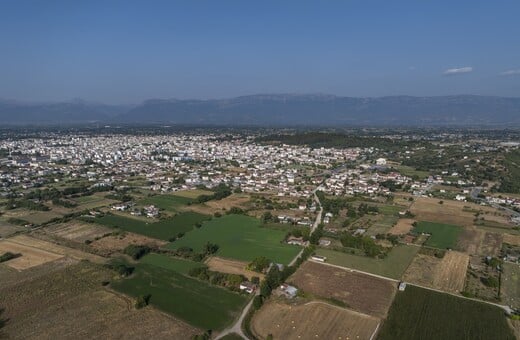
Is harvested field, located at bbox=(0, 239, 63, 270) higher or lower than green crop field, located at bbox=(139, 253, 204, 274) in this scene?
higher

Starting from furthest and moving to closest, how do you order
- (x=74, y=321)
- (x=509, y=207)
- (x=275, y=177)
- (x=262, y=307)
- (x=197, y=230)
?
(x=275, y=177) < (x=509, y=207) < (x=197, y=230) < (x=262, y=307) < (x=74, y=321)

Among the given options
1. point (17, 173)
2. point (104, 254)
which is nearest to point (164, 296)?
point (104, 254)

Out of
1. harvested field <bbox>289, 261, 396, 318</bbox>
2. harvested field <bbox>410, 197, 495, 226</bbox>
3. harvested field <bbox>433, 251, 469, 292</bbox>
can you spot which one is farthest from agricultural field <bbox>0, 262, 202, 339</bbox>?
harvested field <bbox>410, 197, 495, 226</bbox>

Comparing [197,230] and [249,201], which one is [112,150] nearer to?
[249,201]

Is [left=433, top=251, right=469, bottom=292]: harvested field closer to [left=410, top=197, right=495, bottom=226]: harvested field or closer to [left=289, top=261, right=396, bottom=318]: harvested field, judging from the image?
[left=289, top=261, right=396, bottom=318]: harvested field

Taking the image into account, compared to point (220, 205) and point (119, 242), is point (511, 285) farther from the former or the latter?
point (119, 242)

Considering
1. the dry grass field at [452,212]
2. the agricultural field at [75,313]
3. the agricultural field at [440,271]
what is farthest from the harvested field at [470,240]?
the agricultural field at [75,313]

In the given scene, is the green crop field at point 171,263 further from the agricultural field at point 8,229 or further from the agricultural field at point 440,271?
the agricultural field at point 440,271
